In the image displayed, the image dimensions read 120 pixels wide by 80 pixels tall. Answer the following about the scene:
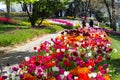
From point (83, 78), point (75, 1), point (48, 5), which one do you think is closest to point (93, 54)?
point (83, 78)

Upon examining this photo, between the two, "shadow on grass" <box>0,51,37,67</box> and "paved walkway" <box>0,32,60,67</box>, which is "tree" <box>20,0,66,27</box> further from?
"shadow on grass" <box>0,51,37,67</box>

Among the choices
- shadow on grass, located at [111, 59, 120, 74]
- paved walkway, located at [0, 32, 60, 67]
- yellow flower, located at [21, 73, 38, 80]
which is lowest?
paved walkway, located at [0, 32, 60, 67]

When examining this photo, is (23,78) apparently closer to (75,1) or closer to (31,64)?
(31,64)

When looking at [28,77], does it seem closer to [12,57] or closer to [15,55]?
[12,57]

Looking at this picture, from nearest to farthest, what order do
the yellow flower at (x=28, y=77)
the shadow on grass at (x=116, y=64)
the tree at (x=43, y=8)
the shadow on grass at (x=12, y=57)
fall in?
the yellow flower at (x=28, y=77), the shadow on grass at (x=116, y=64), the shadow on grass at (x=12, y=57), the tree at (x=43, y=8)

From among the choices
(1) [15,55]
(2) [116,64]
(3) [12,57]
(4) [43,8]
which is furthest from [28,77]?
(4) [43,8]

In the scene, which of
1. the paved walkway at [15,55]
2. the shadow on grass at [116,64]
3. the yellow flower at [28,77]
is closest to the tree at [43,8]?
the paved walkway at [15,55]

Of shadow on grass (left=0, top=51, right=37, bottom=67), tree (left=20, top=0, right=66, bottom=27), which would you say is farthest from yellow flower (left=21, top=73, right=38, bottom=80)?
tree (left=20, top=0, right=66, bottom=27)

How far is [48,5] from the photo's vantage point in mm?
33625

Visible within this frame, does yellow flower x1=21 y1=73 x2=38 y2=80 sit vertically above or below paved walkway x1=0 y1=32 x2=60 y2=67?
above

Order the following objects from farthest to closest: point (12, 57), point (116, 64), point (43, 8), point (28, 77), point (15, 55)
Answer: point (43, 8), point (15, 55), point (12, 57), point (116, 64), point (28, 77)

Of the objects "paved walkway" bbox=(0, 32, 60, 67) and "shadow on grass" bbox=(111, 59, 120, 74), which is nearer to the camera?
"shadow on grass" bbox=(111, 59, 120, 74)

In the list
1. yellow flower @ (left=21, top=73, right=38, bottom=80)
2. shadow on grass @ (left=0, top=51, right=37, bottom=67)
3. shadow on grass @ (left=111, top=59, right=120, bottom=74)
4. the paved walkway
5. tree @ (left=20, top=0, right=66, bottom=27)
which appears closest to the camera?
yellow flower @ (left=21, top=73, right=38, bottom=80)

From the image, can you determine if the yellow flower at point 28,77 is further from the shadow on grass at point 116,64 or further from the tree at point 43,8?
the tree at point 43,8
